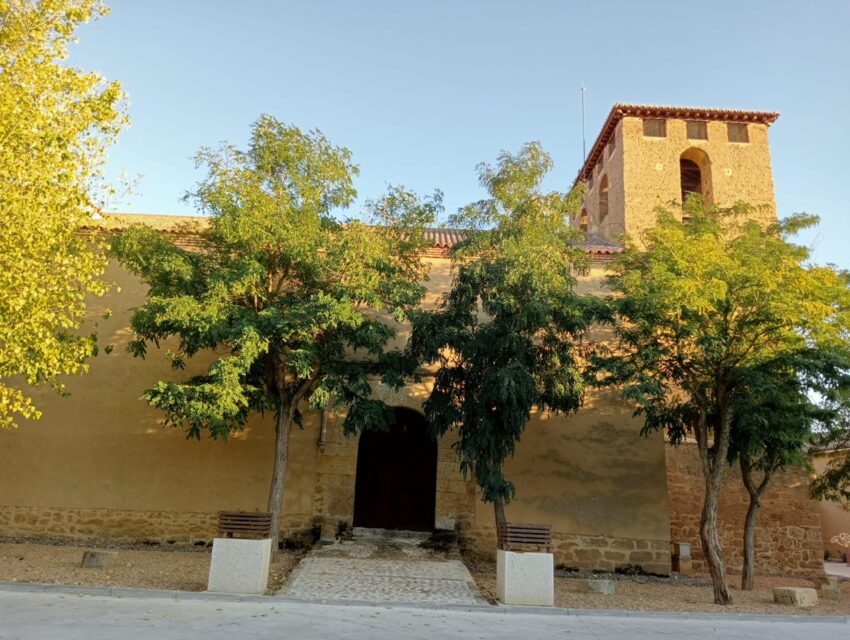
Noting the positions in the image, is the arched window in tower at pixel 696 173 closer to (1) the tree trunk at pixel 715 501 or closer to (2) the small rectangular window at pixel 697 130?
(2) the small rectangular window at pixel 697 130

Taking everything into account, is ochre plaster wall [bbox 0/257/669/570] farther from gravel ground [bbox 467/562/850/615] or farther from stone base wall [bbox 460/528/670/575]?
gravel ground [bbox 467/562/850/615]

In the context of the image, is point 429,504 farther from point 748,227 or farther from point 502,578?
point 748,227

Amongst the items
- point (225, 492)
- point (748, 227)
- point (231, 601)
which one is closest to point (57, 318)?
point (231, 601)

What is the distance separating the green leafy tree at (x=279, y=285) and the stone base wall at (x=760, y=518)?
7465 mm

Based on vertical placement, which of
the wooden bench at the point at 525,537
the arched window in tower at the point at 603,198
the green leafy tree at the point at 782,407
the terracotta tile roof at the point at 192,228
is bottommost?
the wooden bench at the point at 525,537

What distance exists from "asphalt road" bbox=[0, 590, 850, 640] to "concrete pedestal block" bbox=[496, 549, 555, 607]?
33cm

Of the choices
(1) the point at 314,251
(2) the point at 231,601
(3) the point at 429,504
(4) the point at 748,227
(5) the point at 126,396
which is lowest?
(2) the point at 231,601

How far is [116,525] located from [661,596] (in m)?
9.43

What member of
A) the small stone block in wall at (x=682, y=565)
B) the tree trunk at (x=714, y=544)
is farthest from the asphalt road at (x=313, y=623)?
the small stone block in wall at (x=682, y=565)

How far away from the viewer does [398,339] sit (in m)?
12.0

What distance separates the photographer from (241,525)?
728 centimetres

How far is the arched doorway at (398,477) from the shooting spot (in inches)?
474

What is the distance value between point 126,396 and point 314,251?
17.5 ft

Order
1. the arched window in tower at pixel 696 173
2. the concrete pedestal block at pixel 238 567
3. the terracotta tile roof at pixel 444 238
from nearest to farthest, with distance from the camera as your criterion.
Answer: the concrete pedestal block at pixel 238 567 < the terracotta tile roof at pixel 444 238 < the arched window in tower at pixel 696 173
